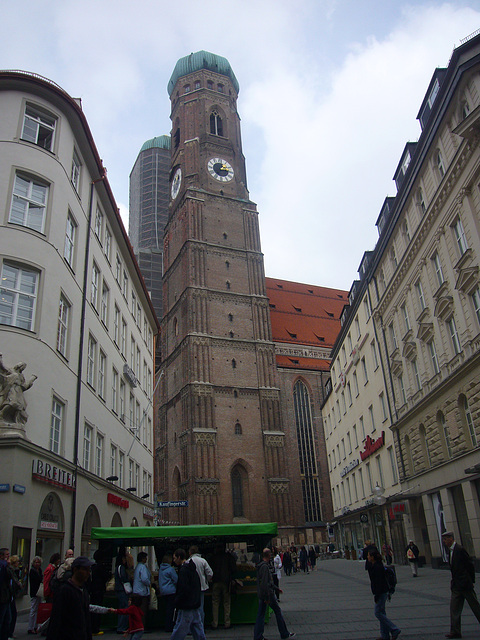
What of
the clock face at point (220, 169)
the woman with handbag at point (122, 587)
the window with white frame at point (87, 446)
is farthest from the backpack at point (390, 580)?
the clock face at point (220, 169)

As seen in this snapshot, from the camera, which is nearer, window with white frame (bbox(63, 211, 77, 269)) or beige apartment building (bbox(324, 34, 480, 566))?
beige apartment building (bbox(324, 34, 480, 566))

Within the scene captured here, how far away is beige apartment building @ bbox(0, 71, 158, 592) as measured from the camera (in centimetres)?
1352

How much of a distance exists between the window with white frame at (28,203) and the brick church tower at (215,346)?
104ft

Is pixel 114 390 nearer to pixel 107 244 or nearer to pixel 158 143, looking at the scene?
pixel 107 244

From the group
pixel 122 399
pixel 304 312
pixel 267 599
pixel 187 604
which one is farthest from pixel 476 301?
pixel 304 312

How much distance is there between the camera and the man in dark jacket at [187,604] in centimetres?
750

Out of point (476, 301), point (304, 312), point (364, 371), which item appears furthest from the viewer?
point (304, 312)

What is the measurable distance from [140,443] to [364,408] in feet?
40.0

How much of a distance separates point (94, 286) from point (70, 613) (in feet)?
57.6

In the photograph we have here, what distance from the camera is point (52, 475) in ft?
48.3

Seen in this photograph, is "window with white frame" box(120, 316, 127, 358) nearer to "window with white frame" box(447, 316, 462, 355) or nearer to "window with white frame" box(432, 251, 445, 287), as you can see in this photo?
"window with white frame" box(432, 251, 445, 287)

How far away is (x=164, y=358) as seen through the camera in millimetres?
55125

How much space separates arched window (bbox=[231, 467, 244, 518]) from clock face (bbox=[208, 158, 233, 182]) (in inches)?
1173

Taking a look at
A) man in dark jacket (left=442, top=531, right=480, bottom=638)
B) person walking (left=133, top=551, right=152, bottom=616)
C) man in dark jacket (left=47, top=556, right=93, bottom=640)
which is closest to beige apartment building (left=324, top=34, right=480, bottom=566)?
man in dark jacket (left=442, top=531, right=480, bottom=638)
